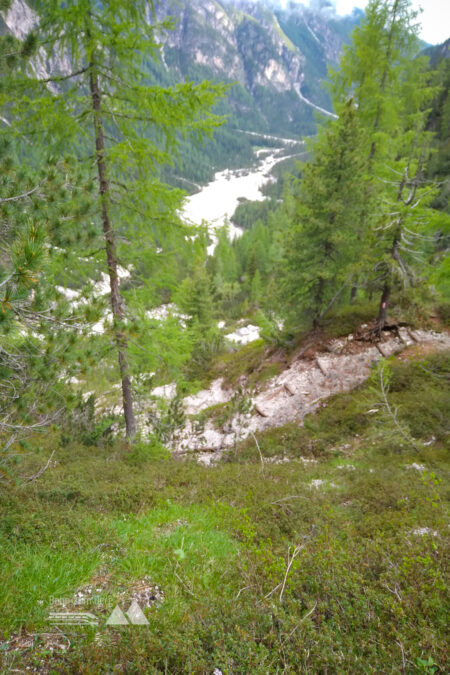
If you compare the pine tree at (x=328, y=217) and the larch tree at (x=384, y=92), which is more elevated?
the larch tree at (x=384, y=92)

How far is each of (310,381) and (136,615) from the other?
36.2 feet

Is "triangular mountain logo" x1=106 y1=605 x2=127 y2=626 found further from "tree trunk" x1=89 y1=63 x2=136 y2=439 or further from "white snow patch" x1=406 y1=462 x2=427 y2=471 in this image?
"white snow patch" x1=406 y1=462 x2=427 y2=471

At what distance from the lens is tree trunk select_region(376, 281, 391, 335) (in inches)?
446

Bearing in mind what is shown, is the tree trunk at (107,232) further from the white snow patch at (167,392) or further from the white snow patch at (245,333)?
the white snow patch at (245,333)

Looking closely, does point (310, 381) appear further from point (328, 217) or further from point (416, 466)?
point (328, 217)

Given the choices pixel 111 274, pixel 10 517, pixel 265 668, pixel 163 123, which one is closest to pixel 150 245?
pixel 111 274

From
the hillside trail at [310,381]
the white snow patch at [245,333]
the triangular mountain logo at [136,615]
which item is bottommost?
the white snow patch at [245,333]

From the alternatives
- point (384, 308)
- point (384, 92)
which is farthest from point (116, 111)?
point (384, 92)

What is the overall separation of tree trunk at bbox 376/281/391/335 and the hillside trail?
43 centimetres

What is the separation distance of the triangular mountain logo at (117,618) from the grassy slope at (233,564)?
0.05 meters

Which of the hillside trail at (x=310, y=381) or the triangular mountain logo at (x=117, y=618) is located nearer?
the triangular mountain logo at (x=117, y=618)

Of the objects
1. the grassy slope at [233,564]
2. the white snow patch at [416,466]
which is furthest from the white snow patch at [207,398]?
the white snow patch at [416,466]

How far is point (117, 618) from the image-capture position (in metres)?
2.84

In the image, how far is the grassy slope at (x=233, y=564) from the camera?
2371 mm
